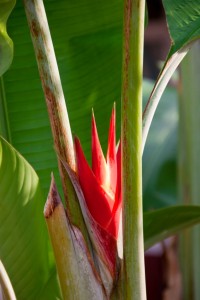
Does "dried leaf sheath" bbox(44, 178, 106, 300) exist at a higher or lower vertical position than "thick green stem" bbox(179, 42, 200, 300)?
higher

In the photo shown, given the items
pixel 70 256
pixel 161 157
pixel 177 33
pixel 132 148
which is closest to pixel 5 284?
pixel 70 256

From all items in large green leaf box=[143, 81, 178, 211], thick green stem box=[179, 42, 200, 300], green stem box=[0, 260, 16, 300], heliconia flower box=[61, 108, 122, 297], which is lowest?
large green leaf box=[143, 81, 178, 211]

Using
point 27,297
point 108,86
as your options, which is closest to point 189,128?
point 108,86

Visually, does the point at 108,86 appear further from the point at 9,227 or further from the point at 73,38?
the point at 9,227

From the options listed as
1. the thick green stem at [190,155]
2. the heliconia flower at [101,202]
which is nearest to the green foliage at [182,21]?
the heliconia flower at [101,202]

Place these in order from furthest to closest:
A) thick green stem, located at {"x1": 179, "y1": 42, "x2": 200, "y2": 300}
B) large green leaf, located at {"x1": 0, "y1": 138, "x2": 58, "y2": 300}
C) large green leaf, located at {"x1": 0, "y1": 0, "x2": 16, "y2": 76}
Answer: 1. thick green stem, located at {"x1": 179, "y1": 42, "x2": 200, "y2": 300}
2. large green leaf, located at {"x1": 0, "y1": 138, "x2": 58, "y2": 300}
3. large green leaf, located at {"x1": 0, "y1": 0, "x2": 16, "y2": 76}

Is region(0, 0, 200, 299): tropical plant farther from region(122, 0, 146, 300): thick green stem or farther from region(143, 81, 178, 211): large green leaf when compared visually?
region(143, 81, 178, 211): large green leaf

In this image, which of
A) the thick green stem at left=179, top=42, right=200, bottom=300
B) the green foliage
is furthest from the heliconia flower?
the thick green stem at left=179, top=42, right=200, bottom=300
